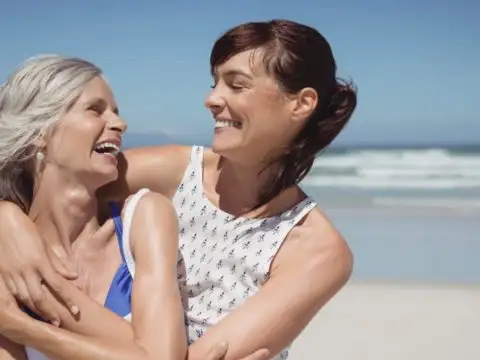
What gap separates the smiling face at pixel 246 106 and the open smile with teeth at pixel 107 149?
33 cm

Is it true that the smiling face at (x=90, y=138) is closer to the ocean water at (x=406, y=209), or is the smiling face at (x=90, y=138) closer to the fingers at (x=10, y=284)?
the fingers at (x=10, y=284)

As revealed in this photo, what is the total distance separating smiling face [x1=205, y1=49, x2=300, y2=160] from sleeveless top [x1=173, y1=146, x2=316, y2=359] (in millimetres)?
251

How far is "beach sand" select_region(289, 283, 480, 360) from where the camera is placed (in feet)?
19.1

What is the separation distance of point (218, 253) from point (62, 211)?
21.5 inches

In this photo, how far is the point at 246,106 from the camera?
280cm

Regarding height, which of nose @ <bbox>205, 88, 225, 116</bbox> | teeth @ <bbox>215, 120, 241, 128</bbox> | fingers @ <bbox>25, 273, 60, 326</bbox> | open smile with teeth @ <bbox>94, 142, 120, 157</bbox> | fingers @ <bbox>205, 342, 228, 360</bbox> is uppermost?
nose @ <bbox>205, 88, 225, 116</bbox>

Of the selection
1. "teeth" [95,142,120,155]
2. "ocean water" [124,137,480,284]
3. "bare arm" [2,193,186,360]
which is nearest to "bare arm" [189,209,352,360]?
"bare arm" [2,193,186,360]

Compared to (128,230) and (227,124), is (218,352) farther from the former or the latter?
(227,124)

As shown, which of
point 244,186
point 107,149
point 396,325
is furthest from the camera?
point 396,325

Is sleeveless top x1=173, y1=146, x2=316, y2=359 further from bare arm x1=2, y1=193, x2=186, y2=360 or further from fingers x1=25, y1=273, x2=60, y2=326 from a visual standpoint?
fingers x1=25, y1=273, x2=60, y2=326

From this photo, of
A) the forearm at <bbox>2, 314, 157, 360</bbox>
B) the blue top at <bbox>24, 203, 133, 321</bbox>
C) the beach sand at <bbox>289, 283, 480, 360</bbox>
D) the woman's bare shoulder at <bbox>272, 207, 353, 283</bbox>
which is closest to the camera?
the forearm at <bbox>2, 314, 157, 360</bbox>

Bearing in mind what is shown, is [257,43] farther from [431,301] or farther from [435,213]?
[435,213]

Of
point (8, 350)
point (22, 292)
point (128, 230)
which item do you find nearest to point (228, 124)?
point (128, 230)

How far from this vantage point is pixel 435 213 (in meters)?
13.4
